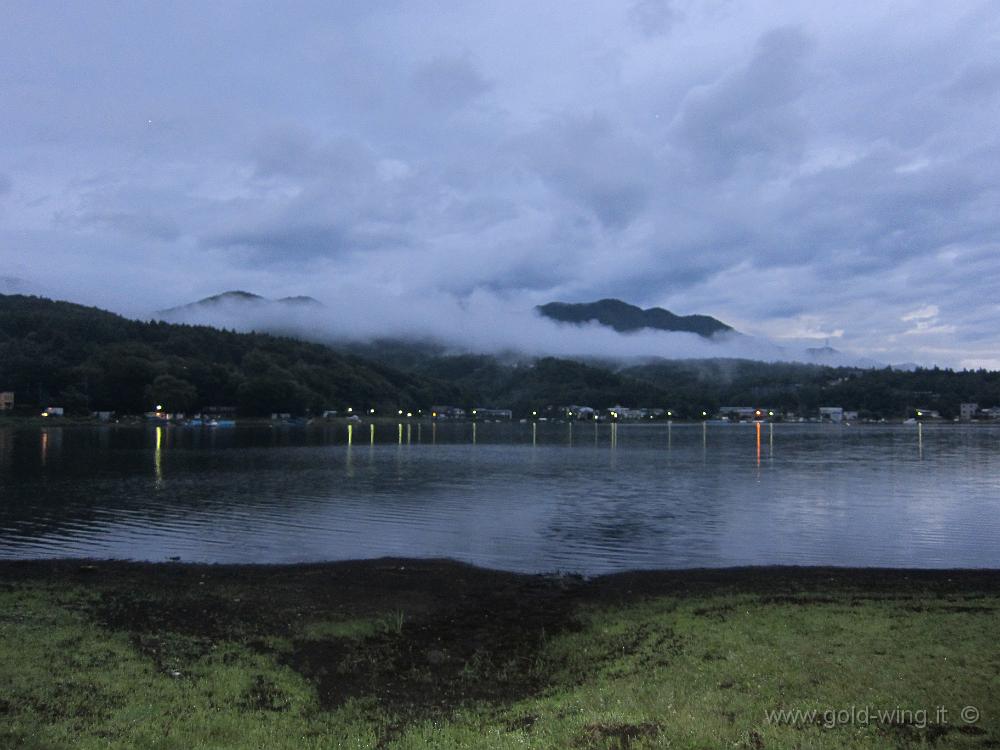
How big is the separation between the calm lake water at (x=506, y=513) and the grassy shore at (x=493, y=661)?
16.3ft

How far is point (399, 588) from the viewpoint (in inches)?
702

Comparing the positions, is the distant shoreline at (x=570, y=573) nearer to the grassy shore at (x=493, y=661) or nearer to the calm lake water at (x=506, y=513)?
Answer: the grassy shore at (x=493, y=661)

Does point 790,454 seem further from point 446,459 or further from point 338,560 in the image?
point 338,560

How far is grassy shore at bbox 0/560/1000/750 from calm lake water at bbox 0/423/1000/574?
495cm

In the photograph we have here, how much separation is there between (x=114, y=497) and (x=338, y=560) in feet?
62.2

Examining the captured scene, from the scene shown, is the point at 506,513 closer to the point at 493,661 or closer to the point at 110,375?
the point at 493,661

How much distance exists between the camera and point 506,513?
32375mm

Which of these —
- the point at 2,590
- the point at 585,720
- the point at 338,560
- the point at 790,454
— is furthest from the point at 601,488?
the point at 790,454

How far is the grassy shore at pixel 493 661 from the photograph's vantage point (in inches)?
321

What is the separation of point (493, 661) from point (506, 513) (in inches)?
784

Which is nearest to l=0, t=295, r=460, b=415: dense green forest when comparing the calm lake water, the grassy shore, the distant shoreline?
the calm lake water

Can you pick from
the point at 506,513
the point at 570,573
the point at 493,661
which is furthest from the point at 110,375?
the point at 493,661

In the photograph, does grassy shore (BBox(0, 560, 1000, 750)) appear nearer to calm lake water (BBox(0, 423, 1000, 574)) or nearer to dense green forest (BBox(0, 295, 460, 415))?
calm lake water (BBox(0, 423, 1000, 574))

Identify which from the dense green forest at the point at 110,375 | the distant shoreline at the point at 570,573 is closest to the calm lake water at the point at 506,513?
the distant shoreline at the point at 570,573
